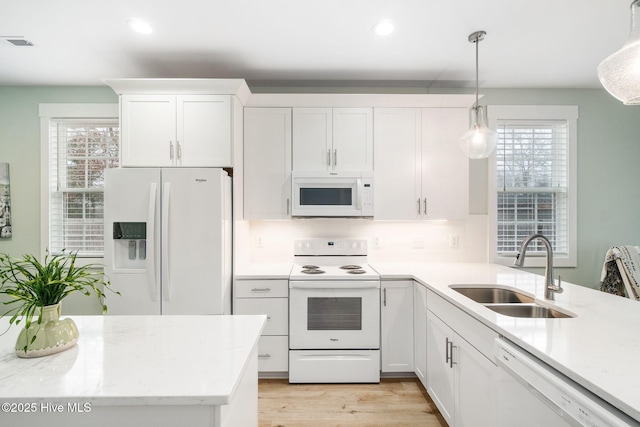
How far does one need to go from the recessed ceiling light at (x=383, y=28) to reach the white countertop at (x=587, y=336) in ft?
5.74

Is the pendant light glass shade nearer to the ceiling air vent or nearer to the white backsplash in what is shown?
the white backsplash

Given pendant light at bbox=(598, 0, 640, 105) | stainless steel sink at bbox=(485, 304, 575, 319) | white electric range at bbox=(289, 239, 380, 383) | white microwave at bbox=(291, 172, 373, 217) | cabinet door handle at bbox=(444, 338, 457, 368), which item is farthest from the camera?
white microwave at bbox=(291, 172, 373, 217)

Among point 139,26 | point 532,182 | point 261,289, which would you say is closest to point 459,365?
point 261,289

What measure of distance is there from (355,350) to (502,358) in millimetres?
1417

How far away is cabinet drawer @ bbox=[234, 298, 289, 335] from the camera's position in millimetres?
2555

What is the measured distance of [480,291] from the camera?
2.21 m

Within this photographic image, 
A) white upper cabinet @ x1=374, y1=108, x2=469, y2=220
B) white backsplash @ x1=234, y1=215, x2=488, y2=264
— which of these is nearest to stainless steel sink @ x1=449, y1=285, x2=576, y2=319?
white upper cabinet @ x1=374, y1=108, x2=469, y2=220

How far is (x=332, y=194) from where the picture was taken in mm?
2836

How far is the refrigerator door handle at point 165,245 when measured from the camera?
92.7 inches

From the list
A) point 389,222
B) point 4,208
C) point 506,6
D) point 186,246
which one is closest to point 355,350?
point 389,222

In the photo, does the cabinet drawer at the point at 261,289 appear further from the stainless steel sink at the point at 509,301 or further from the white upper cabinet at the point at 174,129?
the stainless steel sink at the point at 509,301

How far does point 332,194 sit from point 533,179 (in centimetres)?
201

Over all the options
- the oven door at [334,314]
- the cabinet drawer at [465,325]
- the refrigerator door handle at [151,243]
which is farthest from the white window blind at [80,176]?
the cabinet drawer at [465,325]

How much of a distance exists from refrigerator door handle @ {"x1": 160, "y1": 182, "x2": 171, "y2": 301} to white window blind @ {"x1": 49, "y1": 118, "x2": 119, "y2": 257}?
1.24 m
